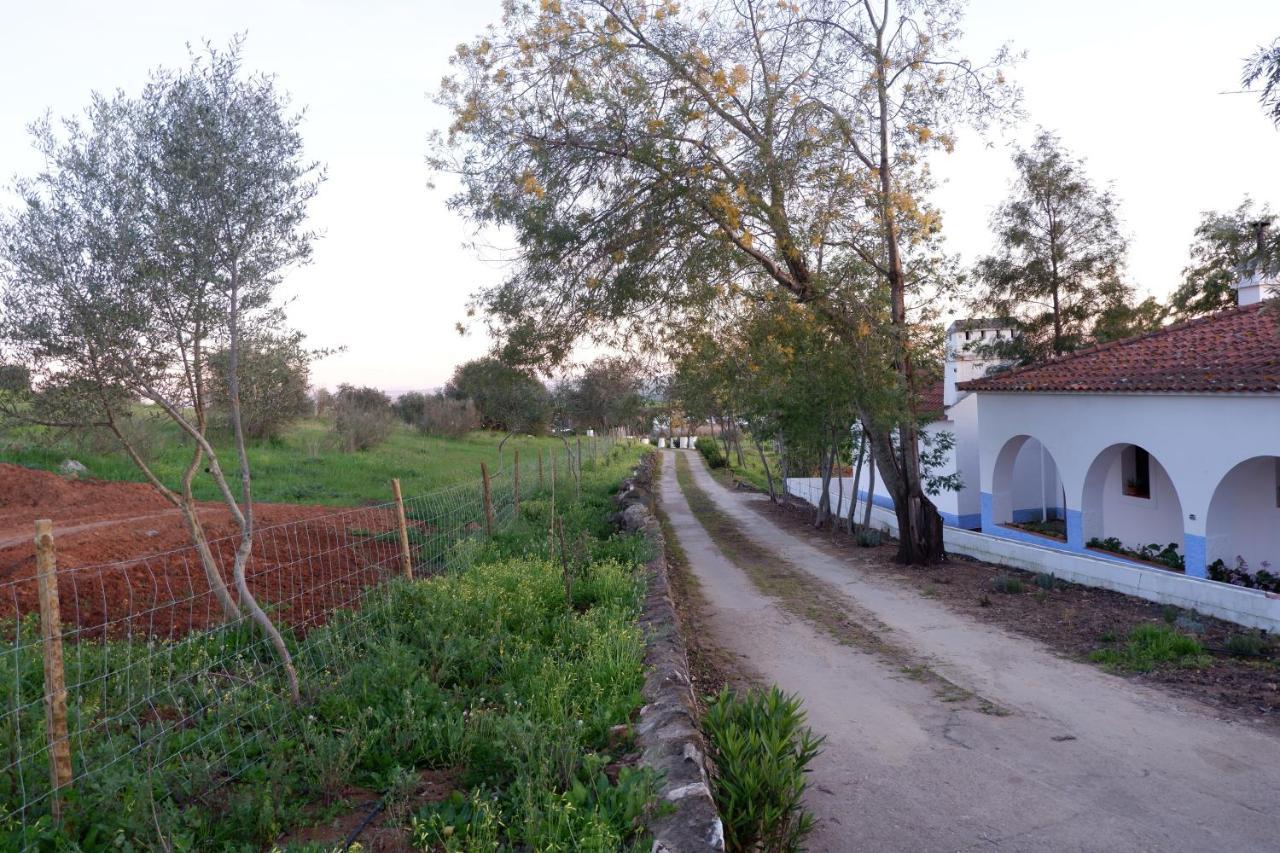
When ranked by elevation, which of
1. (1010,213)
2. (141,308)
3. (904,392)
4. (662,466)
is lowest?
(662,466)

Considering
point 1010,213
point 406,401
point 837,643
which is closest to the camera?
point 837,643

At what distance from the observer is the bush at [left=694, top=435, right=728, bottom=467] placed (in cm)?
5009

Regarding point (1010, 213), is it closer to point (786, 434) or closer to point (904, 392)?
point (786, 434)

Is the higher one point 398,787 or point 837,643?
point 398,787

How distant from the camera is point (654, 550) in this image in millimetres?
12273

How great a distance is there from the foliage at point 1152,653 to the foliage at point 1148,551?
626 centimetres

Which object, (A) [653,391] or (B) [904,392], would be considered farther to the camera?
(A) [653,391]

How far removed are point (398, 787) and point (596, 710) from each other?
1288 mm

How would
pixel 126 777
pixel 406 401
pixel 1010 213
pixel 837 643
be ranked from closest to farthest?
pixel 126 777 → pixel 837 643 → pixel 1010 213 → pixel 406 401

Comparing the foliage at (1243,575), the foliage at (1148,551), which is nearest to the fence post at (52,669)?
the foliage at (1243,575)

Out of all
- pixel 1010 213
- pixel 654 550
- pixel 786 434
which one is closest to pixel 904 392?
pixel 654 550

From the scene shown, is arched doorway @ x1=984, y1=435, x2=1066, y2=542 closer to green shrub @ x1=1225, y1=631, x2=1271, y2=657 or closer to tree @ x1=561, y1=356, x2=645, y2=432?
green shrub @ x1=1225, y1=631, x2=1271, y2=657

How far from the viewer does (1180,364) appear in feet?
43.6

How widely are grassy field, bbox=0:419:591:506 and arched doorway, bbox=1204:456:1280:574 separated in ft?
40.8
